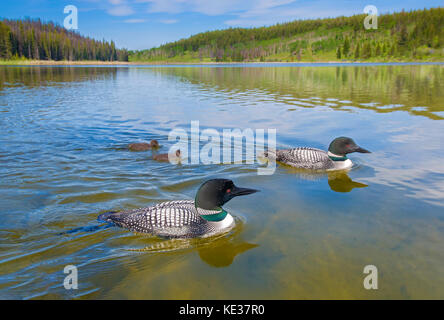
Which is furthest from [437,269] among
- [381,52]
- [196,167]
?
[381,52]

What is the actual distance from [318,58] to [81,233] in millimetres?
175593

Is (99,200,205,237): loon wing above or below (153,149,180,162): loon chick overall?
below

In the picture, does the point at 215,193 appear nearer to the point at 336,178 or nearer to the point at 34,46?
the point at 336,178

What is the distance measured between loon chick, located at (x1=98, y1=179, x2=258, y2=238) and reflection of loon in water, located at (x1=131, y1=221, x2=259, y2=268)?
0.36ft

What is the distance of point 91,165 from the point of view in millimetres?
9242

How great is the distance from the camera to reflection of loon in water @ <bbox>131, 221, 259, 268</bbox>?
4.93m

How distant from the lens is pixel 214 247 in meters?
5.24

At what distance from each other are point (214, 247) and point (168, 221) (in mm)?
828

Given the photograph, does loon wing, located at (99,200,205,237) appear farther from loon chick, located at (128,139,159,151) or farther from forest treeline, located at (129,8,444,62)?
forest treeline, located at (129,8,444,62)

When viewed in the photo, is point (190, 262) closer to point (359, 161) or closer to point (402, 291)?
point (402, 291)

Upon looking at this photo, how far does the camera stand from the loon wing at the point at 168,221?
211 inches

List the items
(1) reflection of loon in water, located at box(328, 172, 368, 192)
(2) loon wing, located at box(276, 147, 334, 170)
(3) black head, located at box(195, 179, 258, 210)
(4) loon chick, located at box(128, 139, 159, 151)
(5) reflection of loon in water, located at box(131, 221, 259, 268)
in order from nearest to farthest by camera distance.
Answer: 1. (5) reflection of loon in water, located at box(131, 221, 259, 268)
2. (3) black head, located at box(195, 179, 258, 210)
3. (1) reflection of loon in water, located at box(328, 172, 368, 192)
4. (2) loon wing, located at box(276, 147, 334, 170)
5. (4) loon chick, located at box(128, 139, 159, 151)

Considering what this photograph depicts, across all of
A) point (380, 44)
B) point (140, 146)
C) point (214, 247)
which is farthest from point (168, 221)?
point (380, 44)

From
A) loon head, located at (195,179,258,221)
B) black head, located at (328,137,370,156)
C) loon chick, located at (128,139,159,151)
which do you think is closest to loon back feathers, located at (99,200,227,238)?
loon head, located at (195,179,258,221)
